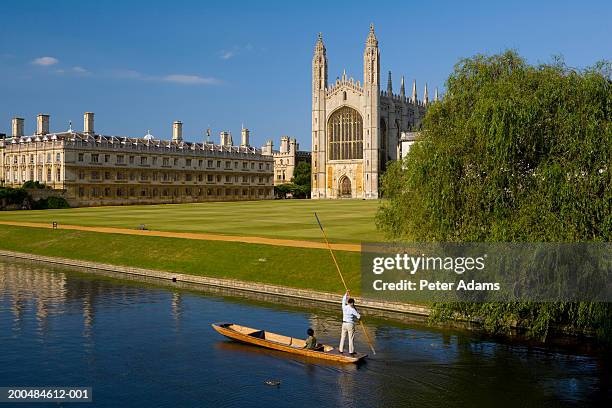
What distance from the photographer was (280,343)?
21219mm

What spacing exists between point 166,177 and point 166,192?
2.74m

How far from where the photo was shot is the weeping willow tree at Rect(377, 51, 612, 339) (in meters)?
20.5

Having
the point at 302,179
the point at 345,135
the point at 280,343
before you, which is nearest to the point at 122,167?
→ the point at 345,135

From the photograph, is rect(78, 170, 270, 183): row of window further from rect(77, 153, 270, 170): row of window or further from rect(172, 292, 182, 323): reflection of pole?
rect(172, 292, 182, 323): reflection of pole

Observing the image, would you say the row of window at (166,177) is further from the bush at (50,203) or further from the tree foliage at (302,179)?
the tree foliage at (302,179)

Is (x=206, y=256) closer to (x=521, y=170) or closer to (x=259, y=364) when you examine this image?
(x=259, y=364)

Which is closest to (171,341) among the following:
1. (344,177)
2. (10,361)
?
(10,361)

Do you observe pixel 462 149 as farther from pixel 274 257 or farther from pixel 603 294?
pixel 274 257

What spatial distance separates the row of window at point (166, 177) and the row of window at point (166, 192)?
1777mm

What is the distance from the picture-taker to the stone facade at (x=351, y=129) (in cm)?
13888

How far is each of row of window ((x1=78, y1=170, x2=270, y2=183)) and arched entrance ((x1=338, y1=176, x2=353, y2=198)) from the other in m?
16.8

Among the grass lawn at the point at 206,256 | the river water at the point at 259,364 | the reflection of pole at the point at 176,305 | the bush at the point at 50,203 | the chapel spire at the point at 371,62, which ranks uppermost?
the chapel spire at the point at 371,62

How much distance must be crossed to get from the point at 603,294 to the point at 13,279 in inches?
1179

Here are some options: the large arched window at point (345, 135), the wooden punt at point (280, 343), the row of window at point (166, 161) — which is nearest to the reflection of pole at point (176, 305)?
the wooden punt at point (280, 343)
